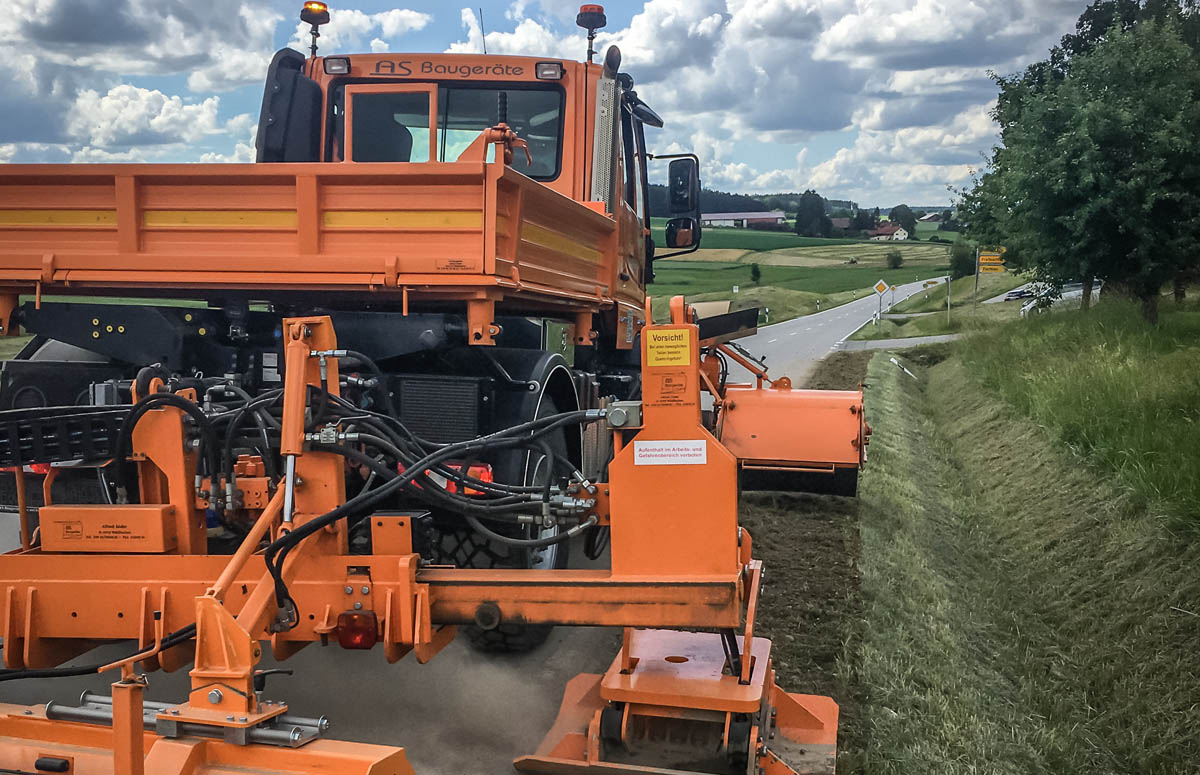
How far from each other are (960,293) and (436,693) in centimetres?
5147

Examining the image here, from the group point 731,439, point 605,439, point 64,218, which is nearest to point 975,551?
point 731,439

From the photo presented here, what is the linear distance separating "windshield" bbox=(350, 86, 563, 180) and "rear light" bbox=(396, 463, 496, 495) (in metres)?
3.53

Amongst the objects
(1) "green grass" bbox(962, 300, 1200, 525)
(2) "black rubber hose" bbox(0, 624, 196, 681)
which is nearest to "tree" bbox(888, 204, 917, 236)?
(1) "green grass" bbox(962, 300, 1200, 525)

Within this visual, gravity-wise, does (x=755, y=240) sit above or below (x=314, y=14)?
above

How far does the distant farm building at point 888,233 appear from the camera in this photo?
10409 centimetres

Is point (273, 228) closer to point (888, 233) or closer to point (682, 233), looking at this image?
point (682, 233)

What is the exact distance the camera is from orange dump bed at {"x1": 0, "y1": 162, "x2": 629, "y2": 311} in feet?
14.9

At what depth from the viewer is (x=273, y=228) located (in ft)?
15.5

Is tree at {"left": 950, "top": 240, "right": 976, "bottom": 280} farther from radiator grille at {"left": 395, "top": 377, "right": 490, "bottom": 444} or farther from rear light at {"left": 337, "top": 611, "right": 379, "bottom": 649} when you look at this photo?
rear light at {"left": 337, "top": 611, "right": 379, "bottom": 649}

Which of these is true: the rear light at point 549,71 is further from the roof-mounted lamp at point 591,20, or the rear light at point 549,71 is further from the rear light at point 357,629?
the rear light at point 357,629

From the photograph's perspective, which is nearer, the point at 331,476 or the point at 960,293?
the point at 331,476

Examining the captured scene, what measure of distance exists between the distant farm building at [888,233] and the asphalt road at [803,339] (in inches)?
1897

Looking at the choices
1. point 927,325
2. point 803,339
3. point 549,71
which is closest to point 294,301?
point 549,71

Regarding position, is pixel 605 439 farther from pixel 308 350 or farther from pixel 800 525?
pixel 308 350
